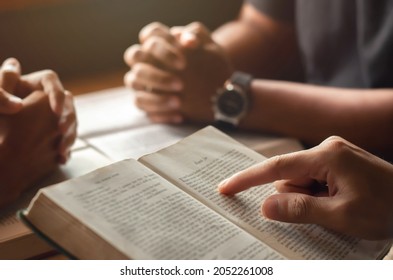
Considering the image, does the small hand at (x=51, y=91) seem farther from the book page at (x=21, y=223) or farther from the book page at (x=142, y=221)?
the book page at (x=142, y=221)

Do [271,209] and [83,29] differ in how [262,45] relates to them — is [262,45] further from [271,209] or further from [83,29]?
[271,209]

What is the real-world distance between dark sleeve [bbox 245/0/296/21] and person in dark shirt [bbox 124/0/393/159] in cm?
3

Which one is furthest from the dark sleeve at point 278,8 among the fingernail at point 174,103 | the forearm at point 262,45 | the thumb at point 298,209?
the thumb at point 298,209

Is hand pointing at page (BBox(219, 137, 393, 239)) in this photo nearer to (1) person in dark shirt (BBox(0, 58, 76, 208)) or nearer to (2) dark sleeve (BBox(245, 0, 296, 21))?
(1) person in dark shirt (BBox(0, 58, 76, 208))

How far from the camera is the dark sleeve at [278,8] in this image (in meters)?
1.22

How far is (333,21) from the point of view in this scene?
3.61ft

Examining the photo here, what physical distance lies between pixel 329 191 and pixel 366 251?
0.08 m

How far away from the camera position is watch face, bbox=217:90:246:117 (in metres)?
1.00

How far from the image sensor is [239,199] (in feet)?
2.11

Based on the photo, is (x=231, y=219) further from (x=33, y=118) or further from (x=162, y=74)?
(x=162, y=74)

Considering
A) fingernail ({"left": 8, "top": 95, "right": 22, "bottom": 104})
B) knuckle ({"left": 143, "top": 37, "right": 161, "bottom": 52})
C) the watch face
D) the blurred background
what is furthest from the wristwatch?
the blurred background

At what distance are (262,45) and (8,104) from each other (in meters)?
0.65

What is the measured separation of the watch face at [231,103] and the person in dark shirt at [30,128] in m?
0.27
